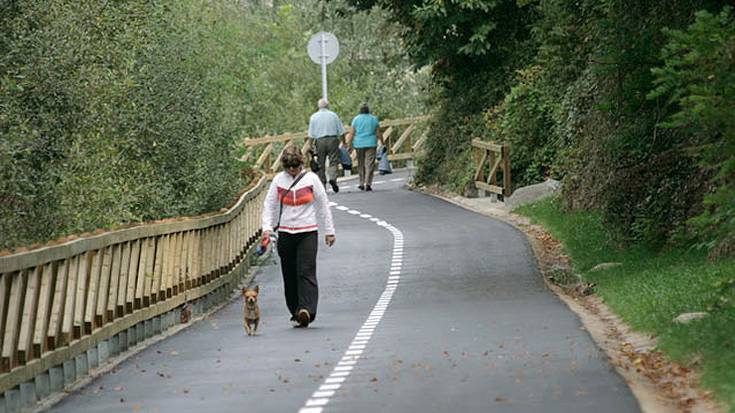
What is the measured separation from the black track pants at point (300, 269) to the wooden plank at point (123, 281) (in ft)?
6.74

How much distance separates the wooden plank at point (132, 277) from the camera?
16781mm

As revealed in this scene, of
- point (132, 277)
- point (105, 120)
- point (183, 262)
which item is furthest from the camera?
point (105, 120)

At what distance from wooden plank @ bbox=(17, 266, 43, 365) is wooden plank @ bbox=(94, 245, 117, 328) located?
222 cm

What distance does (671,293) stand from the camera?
1700 centimetres

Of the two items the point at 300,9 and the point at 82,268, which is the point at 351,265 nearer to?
the point at 82,268

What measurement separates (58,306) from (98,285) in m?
1.65

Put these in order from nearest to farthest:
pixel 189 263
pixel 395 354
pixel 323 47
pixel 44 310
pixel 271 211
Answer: pixel 44 310 → pixel 395 354 → pixel 271 211 → pixel 189 263 → pixel 323 47

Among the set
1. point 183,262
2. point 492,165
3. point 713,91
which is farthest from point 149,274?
point 492,165

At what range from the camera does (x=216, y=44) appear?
A: 42.4 m

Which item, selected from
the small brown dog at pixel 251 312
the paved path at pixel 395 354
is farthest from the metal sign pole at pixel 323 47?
the small brown dog at pixel 251 312

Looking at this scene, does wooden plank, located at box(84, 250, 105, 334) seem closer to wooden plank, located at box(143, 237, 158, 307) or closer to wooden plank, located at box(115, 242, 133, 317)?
wooden plank, located at box(115, 242, 133, 317)

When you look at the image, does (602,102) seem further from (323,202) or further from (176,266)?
(176,266)

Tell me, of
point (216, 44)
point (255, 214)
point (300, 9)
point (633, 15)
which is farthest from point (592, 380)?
point (300, 9)

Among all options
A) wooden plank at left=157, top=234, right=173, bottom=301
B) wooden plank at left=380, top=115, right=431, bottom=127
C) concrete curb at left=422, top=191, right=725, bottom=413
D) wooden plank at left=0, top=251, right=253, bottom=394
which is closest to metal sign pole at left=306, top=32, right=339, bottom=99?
wooden plank at left=380, top=115, right=431, bottom=127
